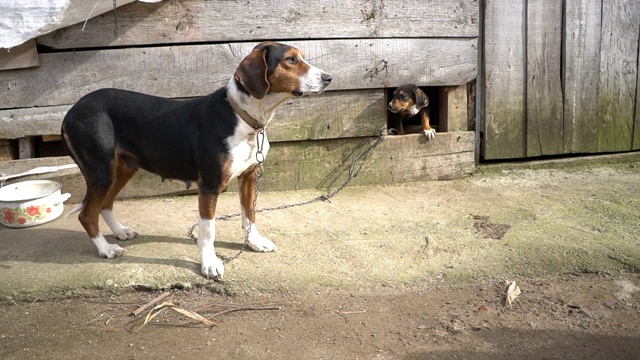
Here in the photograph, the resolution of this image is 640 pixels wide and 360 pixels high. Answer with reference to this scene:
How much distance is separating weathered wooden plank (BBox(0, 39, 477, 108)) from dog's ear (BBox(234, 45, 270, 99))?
1.54m

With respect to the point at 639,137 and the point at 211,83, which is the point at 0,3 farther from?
the point at 639,137

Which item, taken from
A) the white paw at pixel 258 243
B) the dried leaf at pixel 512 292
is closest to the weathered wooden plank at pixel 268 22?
the white paw at pixel 258 243

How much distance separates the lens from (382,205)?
16.6 ft

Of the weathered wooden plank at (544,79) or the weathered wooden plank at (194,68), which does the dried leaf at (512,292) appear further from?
the weathered wooden plank at (544,79)

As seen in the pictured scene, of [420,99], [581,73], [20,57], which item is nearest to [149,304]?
[20,57]

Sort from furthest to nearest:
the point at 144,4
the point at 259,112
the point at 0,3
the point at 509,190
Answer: the point at 509,190 < the point at 144,4 < the point at 0,3 < the point at 259,112

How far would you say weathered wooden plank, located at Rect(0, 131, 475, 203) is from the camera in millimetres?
5359

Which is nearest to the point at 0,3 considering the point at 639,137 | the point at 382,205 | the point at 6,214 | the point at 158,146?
the point at 6,214

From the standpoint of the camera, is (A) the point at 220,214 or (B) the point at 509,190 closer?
(A) the point at 220,214

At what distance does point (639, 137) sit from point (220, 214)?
4.09m

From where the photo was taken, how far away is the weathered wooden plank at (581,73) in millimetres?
5668

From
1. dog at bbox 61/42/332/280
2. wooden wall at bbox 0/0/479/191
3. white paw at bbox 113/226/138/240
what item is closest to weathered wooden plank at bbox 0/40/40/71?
wooden wall at bbox 0/0/479/191

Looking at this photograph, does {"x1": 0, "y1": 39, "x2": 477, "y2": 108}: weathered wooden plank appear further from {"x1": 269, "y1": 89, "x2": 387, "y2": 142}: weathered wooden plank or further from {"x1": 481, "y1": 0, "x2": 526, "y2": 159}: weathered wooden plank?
{"x1": 481, "y1": 0, "x2": 526, "y2": 159}: weathered wooden plank

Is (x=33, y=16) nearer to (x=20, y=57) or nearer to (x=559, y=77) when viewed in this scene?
(x=20, y=57)
